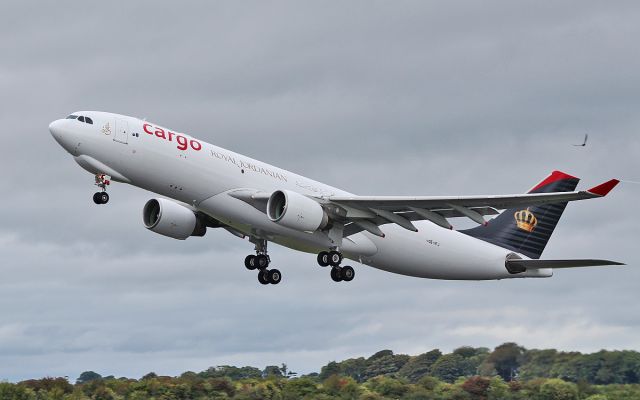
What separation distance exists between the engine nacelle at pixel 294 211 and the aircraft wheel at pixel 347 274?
3.52m

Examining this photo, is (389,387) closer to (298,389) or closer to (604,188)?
(298,389)

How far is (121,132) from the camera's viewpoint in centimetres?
4600

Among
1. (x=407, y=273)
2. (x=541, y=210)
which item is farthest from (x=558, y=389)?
(x=407, y=273)

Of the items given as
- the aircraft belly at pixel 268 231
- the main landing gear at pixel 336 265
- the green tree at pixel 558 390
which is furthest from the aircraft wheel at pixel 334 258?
the green tree at pixel 558 390

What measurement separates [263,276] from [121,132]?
416 inches

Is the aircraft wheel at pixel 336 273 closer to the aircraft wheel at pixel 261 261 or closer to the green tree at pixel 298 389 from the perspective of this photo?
the aircraft wheel at pixel 261 261

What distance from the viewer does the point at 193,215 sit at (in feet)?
171

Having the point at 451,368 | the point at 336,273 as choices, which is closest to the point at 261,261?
the point at 336,273

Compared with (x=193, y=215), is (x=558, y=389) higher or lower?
lower

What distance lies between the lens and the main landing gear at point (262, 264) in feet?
171

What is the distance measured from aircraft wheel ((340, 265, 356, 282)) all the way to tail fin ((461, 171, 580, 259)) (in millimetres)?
8096

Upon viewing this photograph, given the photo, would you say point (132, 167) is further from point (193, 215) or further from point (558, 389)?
point (558, 389)

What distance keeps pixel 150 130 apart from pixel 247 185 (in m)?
4.69

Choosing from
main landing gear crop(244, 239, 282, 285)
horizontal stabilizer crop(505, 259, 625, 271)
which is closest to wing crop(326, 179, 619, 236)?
main landing gear crop(244, 239, 282, 285)
